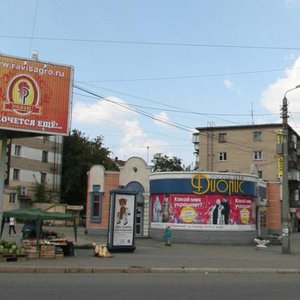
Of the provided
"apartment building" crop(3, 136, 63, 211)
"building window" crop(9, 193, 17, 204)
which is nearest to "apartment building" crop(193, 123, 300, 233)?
"apartment building" crop(3, 136, 63, 211)

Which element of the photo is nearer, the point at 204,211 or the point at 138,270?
the point at 138,270

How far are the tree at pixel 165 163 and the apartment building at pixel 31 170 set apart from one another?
75.7 ft

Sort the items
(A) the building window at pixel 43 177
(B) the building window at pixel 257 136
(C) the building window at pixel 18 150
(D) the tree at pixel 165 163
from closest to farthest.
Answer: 1. (C) the building window at pixel 18 150
2. (A) the building window at pixel 43 177
3. (B) the building window at pixel 257 136
4. (D) the tree at pixel 165 163

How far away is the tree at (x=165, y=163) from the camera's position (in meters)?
90.7

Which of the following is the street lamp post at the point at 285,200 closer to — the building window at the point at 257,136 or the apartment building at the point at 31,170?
the apartment building at the point at 31,170

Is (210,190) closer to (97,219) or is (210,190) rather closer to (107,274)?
(97,219)

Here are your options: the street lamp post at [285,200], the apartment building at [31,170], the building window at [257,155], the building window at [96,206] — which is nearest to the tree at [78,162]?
the apartment building at [31,170]

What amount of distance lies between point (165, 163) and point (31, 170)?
2998cm

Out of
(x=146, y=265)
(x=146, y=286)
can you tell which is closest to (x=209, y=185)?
(x=146, y=265)

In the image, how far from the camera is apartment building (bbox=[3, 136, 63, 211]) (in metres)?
63.3

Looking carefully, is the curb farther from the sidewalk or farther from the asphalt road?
the asphalt road

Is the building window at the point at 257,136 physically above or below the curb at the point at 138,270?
above

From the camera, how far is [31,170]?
66.8 m

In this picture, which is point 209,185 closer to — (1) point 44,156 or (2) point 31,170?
(2) point 31,170
